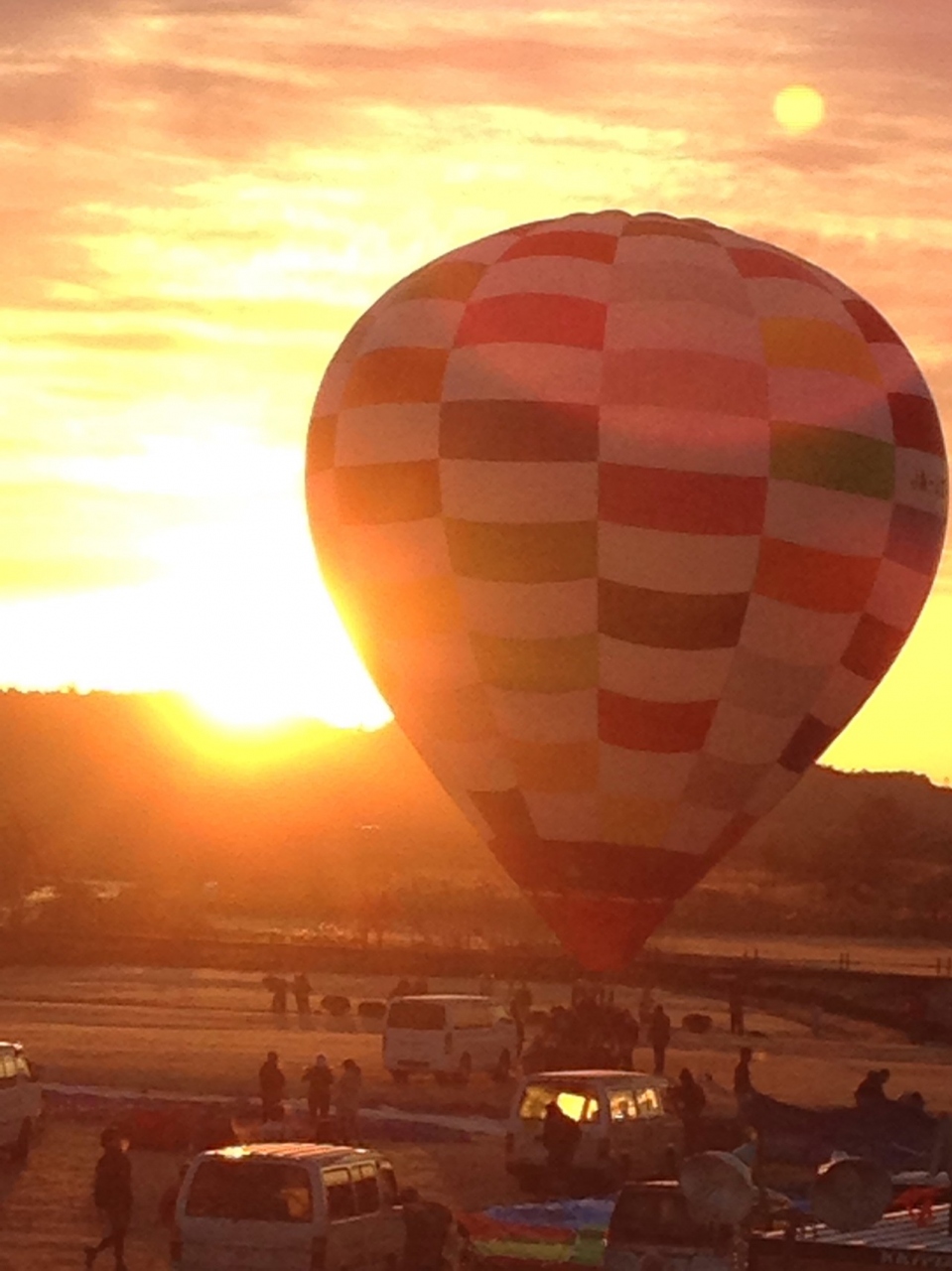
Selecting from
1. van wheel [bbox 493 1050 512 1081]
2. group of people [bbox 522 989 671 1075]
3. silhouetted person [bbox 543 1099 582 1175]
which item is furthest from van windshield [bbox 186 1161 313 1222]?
van wheel [bbox 493 1050 512 1081]

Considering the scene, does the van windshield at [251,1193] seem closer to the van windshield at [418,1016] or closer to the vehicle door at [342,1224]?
the vehicle door at [342,1224]

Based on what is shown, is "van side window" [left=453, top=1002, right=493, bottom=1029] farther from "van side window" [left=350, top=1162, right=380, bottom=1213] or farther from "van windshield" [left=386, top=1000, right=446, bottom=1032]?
"van side window" [left=350, top=1162, right=380, bottom=1213]

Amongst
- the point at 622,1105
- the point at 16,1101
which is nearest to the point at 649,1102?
the point at 622,1105

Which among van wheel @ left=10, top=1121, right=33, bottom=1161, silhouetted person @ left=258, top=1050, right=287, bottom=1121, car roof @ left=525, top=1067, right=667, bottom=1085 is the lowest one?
van wheel @ left=10, top=1121, right=33, bottom=1161

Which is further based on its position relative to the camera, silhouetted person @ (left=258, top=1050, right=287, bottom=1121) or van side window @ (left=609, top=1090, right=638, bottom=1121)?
silhouetted person @ (left=258, top=1050, right=287, bottom=1121)

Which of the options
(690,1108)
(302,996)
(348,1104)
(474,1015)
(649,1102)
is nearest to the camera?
(649,1102)

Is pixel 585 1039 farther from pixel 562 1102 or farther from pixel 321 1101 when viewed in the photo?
pixel 562 1102

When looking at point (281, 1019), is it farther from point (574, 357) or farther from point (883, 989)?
point (574, 357)
